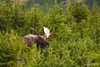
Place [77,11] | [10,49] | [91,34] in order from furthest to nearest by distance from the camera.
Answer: [77,11]
[91,34]
[10,49]

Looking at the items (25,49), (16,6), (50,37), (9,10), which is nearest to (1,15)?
(9,10)

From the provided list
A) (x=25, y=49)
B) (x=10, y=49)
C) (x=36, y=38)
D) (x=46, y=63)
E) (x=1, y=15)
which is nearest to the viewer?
(x=46, y=63)

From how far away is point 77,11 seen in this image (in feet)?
51.3

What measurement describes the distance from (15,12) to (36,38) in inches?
119

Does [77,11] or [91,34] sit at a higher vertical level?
[77,11]

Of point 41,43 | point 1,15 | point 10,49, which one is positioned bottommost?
point 41,43

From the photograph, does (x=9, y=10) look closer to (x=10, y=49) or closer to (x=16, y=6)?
(x=16, y=6)

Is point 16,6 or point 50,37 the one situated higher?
point 16,6

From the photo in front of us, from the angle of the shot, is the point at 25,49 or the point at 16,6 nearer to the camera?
the point at 25,49

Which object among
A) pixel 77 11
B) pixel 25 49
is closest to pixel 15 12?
pixel 25 49

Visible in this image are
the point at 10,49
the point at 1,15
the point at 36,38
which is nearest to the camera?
the point at 10,49

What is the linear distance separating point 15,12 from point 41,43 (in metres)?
3.34

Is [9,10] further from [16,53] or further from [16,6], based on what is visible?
[16,53]

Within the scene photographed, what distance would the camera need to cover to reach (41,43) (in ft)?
27.8
